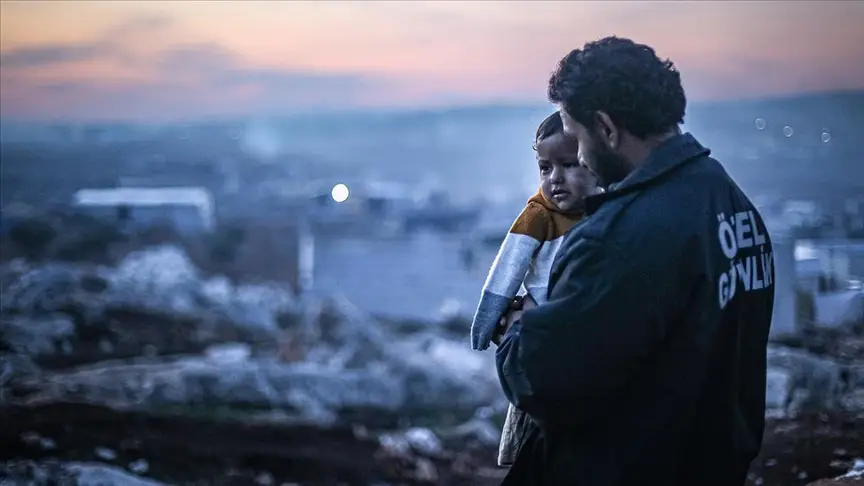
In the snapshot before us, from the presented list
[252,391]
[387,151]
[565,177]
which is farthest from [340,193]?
[565,177]

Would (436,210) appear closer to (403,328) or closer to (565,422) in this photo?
(403,328)

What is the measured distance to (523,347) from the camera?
5.73 feet

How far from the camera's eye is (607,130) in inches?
72.2

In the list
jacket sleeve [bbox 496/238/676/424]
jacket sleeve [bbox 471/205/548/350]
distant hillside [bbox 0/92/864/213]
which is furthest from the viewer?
distant hillside [bbox 0/92/864/213]

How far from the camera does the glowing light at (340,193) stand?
48.5 feet

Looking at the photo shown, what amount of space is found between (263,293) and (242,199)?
1.58m

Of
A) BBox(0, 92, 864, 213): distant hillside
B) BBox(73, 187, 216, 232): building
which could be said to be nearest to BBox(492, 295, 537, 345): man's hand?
BBox(0, 92, 864, 213): distant hillside

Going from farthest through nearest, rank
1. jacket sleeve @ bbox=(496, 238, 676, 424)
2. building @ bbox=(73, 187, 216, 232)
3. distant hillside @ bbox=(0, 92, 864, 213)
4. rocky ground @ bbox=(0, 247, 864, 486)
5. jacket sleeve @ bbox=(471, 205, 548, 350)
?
building @ bbox=(73, 187, 216, 232), distant hillside @ bbox=(0, 92, 864, 213), rocky ground @ bbox=(0, 247, 864, 486), jacket sleeve @ bbox=(471, 205, 548, 350), jacket sleeve @ bbox=(496, 238, 676, 424)

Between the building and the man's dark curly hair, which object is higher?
the man's dark curly hair

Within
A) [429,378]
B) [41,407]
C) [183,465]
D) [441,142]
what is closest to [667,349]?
[183,465]

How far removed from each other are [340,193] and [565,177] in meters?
12.7

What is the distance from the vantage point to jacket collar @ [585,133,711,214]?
1771mm

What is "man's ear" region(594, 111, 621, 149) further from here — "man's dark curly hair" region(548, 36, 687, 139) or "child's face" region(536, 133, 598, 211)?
"child's face" region(536, 133, 598, 211)

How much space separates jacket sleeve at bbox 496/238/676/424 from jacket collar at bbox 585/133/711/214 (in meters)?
0.11
